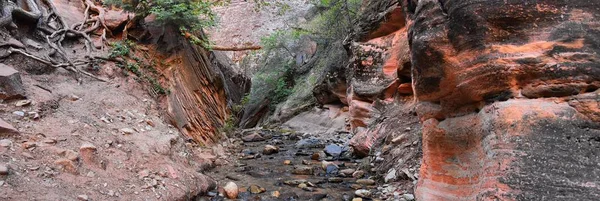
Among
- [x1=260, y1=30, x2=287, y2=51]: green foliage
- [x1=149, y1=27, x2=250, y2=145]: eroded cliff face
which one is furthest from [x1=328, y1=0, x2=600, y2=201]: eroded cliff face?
[x1=260, y1=30, x2=287, y2=51]: green foliage

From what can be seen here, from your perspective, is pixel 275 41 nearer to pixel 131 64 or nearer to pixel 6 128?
pixel 131 64

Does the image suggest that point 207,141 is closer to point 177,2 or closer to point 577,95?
point 177,2

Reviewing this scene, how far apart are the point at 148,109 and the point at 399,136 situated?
15.1ft

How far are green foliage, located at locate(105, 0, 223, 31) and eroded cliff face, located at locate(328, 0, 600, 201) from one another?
5335 millimetres

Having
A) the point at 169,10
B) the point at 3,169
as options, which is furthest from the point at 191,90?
the point at 3,169

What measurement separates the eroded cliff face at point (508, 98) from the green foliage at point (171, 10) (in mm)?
5335

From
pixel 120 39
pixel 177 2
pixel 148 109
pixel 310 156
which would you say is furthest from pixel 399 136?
pixel 120 39

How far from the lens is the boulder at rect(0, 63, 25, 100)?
4.22 metres

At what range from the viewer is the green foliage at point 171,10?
740 cm

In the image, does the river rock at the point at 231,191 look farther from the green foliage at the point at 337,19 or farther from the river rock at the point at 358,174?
the green foliage at the point at 337,19

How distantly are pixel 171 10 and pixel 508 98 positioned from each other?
21.7ft

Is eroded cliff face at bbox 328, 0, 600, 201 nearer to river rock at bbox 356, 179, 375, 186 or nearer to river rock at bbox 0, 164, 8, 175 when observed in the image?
river rock at bbox 356, 179, 375, 186

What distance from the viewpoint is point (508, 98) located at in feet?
9.68

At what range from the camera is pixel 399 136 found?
6.59m
